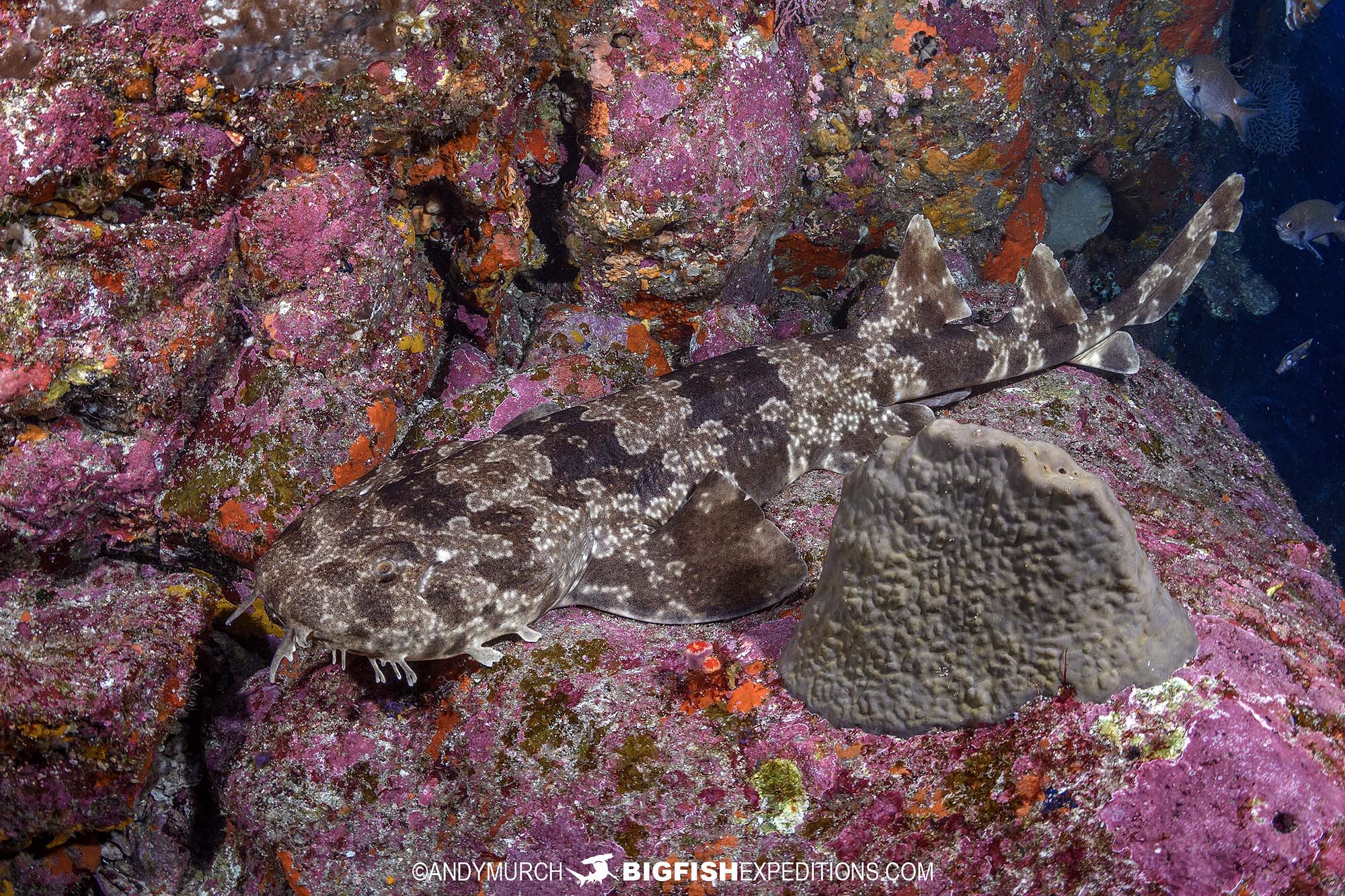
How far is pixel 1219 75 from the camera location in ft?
26.4

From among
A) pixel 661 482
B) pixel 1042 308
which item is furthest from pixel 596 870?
pixel 1042 308

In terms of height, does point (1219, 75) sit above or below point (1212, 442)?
above

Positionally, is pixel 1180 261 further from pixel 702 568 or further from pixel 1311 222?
pixel 1311 222

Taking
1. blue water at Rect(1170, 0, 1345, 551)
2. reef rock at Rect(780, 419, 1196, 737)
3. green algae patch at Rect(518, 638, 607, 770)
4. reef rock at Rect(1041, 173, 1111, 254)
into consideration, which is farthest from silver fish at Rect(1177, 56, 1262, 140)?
green algae patch at Rect(518, 638, 607, 770)

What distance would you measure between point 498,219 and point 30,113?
2.44m

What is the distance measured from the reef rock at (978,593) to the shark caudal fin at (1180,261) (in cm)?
435

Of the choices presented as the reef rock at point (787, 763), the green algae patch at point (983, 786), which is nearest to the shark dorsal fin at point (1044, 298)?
the reef rock at point (787, 763)

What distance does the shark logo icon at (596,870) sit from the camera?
254cm

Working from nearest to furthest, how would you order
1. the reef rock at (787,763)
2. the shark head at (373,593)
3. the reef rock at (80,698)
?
the reef rock at (787,763), the shark head at (373,593), the reef rock at (80,698)

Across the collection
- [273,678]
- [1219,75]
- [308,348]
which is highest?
[1219,75]

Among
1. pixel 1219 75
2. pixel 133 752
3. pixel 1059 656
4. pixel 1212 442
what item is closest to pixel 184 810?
pixel 133 752

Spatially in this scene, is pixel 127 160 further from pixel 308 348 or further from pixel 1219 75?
pixel 1219 75

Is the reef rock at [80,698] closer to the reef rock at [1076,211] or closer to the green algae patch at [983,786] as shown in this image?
the green algae patch at [983,786]

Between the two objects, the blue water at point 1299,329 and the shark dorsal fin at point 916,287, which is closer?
the shark dorsal fin at point 916,287
